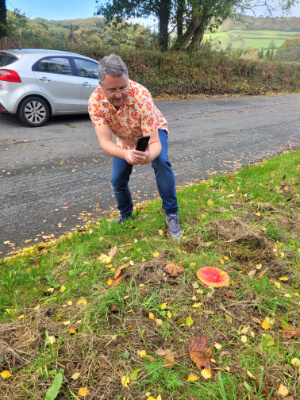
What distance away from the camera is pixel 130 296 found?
8.17ft

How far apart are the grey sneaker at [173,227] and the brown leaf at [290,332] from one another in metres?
1.42

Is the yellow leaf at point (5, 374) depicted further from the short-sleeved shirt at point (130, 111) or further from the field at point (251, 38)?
the field at point (251, 38)

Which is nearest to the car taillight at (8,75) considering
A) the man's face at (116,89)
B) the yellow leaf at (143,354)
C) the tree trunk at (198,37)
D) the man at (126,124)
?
the man at (126,124)

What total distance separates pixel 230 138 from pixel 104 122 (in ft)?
19.0

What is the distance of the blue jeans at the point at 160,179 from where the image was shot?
10.1ft

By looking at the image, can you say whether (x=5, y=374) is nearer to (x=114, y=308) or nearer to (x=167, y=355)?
(x=114, y=308)

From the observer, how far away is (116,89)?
8.29 feet

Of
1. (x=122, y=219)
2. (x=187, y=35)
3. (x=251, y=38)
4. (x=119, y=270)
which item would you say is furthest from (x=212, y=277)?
(x=251, y=38)

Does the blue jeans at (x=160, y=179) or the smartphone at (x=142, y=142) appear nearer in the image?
the smartphone at (x=142, y=142)

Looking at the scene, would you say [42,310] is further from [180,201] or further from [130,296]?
[180,201]

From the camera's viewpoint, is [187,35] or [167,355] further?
[187,35]

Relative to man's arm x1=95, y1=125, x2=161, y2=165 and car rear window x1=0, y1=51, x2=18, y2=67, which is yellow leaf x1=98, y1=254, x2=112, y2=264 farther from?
car rear window x1=0, y1=51, x2=18, y2=67

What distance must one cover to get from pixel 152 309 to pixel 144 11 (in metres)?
18.6

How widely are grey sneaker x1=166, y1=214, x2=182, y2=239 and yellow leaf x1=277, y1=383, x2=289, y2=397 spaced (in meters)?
1.74
